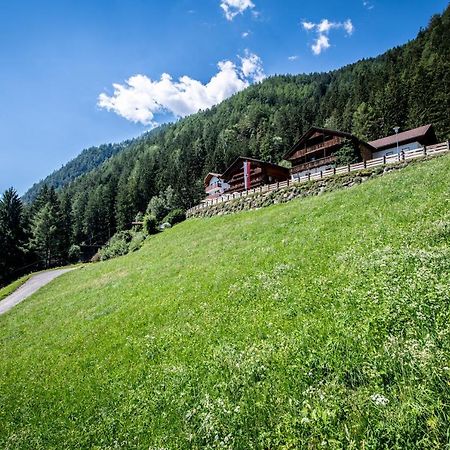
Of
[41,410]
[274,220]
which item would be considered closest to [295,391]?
[41,410]

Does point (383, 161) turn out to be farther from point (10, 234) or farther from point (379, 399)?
point (10, 234)

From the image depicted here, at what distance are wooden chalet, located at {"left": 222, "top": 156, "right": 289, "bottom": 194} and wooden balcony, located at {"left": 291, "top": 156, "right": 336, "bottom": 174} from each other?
18.7ft

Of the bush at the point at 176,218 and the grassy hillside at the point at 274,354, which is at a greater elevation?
the bush at the point at 176,218

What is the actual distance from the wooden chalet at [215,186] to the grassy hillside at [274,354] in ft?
234

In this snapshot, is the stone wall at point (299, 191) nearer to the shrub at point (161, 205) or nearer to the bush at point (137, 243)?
the bush at point (137, 243)

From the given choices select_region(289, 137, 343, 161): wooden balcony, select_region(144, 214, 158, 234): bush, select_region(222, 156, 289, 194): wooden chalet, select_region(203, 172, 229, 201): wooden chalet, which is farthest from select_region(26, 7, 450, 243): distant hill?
select_region(144, 214, 158, 234): bush

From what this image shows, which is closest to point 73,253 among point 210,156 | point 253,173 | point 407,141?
point 253,173

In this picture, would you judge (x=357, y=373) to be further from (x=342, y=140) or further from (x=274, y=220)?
(x=342, y=140)

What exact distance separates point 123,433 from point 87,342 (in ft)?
25.0

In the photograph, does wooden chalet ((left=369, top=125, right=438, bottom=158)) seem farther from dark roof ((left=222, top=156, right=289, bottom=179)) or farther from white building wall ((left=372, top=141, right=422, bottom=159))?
dark roof ((left=222, top=156, right=289, bottom=179))

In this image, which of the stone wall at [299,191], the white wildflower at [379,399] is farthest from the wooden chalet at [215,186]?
the white wildflower at [379,399]

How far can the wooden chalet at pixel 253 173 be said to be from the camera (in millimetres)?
68812

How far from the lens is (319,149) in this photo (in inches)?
2365

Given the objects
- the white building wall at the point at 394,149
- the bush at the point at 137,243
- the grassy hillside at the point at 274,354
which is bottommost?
the grassy hillside at the point at 274,354
